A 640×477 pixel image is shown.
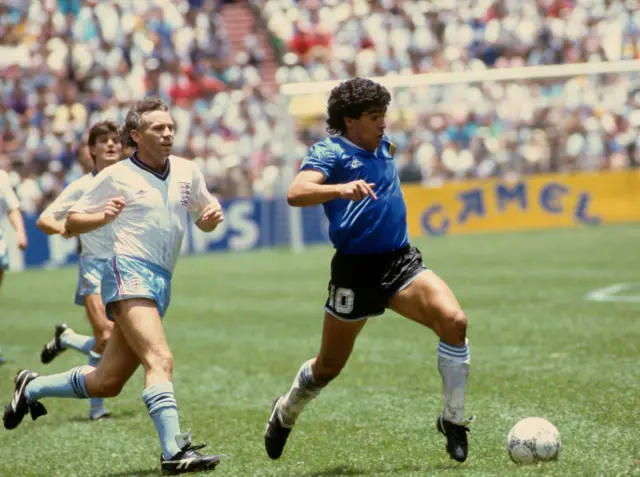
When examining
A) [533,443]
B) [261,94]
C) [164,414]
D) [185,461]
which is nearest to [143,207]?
[164,414]

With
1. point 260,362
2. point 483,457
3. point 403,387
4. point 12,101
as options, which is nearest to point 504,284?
point 260,362

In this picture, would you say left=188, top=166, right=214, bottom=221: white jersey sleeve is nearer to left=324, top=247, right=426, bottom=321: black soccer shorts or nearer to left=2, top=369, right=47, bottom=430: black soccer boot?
left=324, top=247, right=426, bottom=321: black soccer shorts

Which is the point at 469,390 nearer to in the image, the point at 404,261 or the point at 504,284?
the point at 404,261

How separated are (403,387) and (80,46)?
18.7 meters

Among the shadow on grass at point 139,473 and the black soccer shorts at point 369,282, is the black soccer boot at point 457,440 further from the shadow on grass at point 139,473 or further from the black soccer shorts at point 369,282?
the shadow on grass at point 139,473

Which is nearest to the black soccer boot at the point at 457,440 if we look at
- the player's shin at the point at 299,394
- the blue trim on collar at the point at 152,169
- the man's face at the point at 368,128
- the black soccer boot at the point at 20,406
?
the player's shin at the point at 299,394

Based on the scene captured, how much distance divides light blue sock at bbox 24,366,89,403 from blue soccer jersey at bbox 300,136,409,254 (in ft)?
5.77

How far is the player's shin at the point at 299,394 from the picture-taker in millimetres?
7117

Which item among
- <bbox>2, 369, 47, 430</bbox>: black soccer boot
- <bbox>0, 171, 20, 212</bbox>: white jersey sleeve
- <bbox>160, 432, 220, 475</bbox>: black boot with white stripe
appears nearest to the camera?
<bbox>160, 432, 220, 475</bbox>: black boot with white stripe

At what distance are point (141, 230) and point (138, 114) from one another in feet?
2.19

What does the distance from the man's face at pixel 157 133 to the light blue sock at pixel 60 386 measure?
1.41 m

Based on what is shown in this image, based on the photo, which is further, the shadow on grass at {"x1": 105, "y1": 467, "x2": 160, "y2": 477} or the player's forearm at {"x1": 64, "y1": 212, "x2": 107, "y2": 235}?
the shadow on grass at {"x1": 105, "y1": 467, "x2": 160, "y2": 477}

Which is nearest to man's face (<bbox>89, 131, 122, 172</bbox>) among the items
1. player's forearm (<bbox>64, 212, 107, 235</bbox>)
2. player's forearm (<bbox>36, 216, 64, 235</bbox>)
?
player's forearm (<bbox>36, 216, 64, 235</bbox>)

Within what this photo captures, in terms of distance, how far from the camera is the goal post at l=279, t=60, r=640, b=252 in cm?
2575
